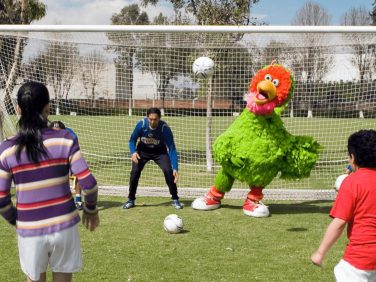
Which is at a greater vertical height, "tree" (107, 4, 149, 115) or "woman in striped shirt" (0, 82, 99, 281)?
"tree" (107, 4, 149, 115)

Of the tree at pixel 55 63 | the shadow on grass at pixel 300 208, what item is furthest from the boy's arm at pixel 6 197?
the tree at pixel 55 63

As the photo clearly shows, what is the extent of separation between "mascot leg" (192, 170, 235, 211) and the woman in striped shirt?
4611mm

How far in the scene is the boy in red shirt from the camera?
9.48 feet

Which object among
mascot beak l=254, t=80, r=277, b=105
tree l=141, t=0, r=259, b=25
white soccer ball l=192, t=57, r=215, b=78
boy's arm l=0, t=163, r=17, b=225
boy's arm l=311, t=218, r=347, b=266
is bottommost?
boy's arm l=311, t=218, r=347, b=266

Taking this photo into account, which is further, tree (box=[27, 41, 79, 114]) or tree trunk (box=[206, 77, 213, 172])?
tree trunk (box=[206, 77, 213, 172])

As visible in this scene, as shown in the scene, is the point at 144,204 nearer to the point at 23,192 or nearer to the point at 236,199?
the point at 236,199

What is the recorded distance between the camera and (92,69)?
11.4m

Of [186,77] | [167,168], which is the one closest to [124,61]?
[186,77]

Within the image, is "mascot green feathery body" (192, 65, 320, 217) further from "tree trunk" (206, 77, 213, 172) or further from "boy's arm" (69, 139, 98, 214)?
"boy's arm" (69, 139, 98, 214)

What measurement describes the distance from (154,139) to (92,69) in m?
4.41

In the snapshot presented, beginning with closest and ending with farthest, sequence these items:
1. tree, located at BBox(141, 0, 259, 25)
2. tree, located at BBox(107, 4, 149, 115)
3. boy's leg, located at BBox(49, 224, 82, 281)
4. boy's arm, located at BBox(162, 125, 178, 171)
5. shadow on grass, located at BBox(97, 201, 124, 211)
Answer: boy's leg, located at BBox(49, 224, 82, 281) < boy's arm, located at BBox(162, 125, 178, 171) < shadow on grass, located at BBox(97, 201, 124, 211) < tree, located at BBox(107, 4, 149, 115) < tree, located at BBox(141, 0, 259, 25)

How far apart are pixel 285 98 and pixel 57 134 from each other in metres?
4.71

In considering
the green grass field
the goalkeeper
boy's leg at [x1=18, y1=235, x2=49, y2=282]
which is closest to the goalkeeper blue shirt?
the goalkeeper

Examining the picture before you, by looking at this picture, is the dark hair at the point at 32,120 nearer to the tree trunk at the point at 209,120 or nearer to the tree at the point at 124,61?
the tree at the point at 124,61
